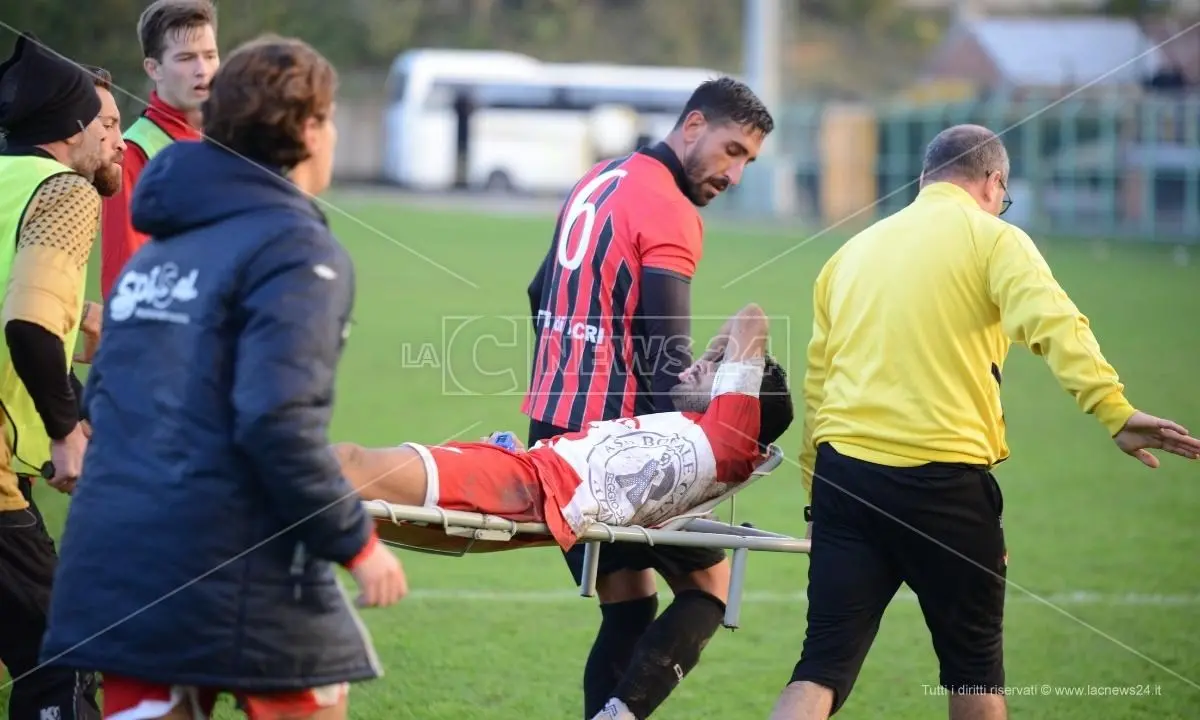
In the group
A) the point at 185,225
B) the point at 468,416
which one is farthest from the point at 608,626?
the point at 468,416

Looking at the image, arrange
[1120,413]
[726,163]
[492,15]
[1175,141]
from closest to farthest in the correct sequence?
[1120,413] → [726,163] → [1175,141] → [492,15]

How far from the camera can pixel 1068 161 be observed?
33500 millimetres

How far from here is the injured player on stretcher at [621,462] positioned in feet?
15.3

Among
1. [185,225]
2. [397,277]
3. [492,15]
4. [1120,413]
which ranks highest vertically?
[492,15]

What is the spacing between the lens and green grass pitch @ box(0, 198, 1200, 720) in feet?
20.0

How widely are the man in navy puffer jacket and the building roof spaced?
1701 inches

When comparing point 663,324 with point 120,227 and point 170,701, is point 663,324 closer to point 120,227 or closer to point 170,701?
point 120,227

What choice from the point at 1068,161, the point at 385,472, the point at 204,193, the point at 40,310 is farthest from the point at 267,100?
the point at 1068,161

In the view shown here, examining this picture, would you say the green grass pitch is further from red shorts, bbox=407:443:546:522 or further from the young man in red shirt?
the young man in red shirt

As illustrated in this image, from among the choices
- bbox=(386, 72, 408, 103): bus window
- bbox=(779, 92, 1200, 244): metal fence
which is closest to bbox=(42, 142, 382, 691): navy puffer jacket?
bbox=(779, 92, 1200, 244): metal fence

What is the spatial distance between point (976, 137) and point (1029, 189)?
99.4 ft

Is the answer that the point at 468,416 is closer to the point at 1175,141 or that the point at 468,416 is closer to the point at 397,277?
the point at 397,277

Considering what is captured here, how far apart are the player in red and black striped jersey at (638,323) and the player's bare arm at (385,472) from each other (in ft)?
2.69

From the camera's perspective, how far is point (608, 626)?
17.8 feet
